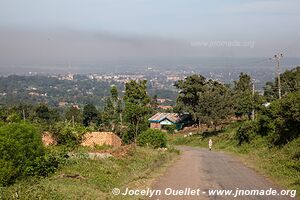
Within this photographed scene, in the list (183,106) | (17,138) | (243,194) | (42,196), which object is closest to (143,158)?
(17,138)

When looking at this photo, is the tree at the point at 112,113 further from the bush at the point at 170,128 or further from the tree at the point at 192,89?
the bush at the point at 170,128

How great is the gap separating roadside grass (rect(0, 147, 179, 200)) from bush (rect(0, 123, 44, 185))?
569 millimetres

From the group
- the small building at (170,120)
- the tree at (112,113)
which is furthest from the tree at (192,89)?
the tree at (112,113)

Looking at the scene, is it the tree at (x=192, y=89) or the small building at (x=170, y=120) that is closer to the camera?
the tree at (x=192, y=89)

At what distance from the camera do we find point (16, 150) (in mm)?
14414

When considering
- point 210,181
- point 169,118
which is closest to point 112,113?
point 169,118

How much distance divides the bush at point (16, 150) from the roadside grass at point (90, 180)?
569mm

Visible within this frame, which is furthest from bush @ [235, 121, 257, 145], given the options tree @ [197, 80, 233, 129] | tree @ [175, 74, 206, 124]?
tree @ [175, 74, 206, 124]

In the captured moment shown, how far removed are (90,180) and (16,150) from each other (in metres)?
2.96

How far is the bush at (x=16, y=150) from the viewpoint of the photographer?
546 inches

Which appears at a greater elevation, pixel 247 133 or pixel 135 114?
pixel 135 114

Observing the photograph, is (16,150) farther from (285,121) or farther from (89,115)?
(89,115)

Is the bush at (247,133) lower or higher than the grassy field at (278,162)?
lower

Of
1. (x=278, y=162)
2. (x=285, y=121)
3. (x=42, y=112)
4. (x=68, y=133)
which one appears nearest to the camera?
(x=278, y=162)
